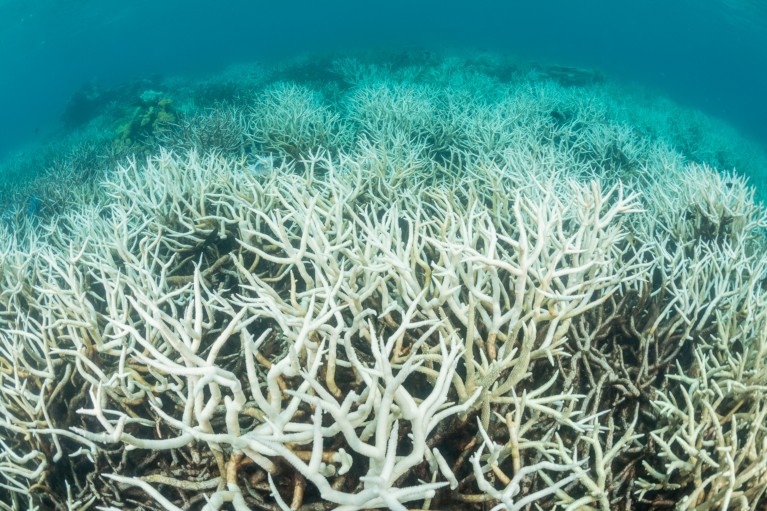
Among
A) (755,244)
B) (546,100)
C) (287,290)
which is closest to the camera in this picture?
(287,290)

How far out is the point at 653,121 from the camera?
1623cm

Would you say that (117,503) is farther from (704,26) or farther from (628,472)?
(704,26)

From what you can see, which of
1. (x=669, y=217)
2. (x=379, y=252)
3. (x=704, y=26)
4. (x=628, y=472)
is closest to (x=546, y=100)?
(x=669, y=217)

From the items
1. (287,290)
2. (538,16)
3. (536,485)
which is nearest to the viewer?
(536,485)

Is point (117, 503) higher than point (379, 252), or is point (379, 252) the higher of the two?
point (379, 252)

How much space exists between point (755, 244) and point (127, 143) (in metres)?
11.3

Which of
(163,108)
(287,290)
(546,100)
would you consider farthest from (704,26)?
(287,290)

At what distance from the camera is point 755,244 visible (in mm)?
3793

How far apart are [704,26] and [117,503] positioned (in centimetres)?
7813

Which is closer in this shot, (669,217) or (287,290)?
(287,290)

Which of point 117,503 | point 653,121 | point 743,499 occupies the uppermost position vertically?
point 743,499

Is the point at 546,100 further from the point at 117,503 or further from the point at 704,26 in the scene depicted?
the point at 704,26

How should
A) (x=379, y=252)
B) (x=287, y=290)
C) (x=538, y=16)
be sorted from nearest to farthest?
(x=379, y=252) → (x=287, y=290) → (x=538, y=16)

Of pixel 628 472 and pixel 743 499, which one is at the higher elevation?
pixel 743 499
